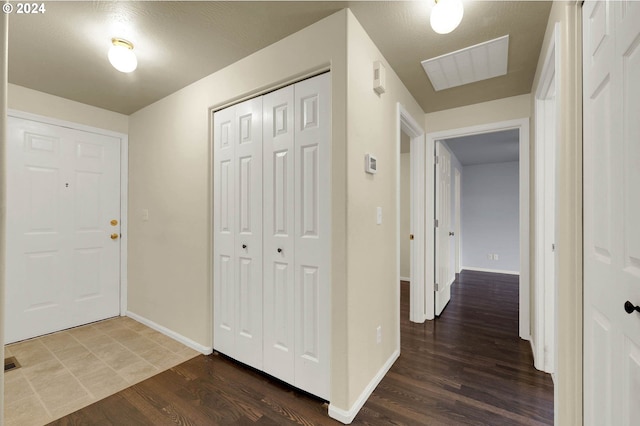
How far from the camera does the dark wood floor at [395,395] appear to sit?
5.26 feet

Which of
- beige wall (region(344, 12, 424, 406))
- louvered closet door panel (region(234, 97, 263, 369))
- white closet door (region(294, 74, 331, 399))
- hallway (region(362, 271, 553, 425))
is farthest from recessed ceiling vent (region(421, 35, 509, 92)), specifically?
hallway (region(362, 271, 553, 425))

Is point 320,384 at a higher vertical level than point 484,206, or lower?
lower

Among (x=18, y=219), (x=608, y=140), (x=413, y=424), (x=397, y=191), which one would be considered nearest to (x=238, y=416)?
(x=413, y=424)

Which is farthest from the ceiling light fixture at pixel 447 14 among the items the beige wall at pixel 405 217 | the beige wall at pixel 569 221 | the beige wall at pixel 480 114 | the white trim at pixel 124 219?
the beige wall at pixel 405 217

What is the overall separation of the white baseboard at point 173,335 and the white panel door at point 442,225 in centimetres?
249

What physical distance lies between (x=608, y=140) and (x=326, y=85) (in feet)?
4.41

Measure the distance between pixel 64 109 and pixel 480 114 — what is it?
170 inches

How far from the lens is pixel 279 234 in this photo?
1.93 meters

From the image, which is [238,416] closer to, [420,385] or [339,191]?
[420,385]

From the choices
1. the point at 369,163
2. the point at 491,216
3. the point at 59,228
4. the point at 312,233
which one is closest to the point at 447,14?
the point at 369,163

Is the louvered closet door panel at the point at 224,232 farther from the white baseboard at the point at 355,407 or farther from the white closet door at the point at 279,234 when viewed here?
the white baseboard at the point at 355,407

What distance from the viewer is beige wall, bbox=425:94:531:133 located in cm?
264

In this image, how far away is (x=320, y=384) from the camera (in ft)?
5.63

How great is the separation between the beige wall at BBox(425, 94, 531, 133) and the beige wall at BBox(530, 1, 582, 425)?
1458 mm
